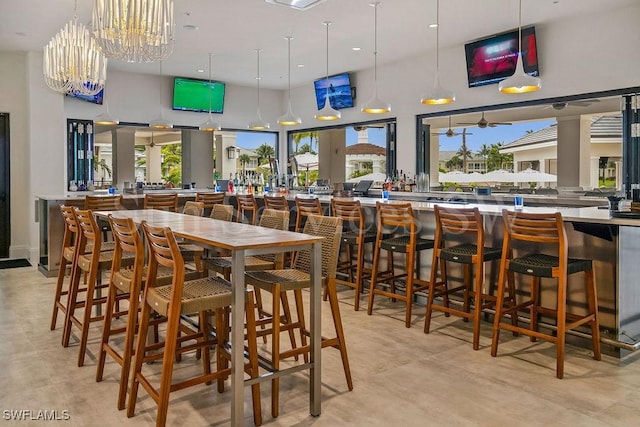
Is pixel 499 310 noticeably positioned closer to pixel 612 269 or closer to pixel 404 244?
pixel 612 269

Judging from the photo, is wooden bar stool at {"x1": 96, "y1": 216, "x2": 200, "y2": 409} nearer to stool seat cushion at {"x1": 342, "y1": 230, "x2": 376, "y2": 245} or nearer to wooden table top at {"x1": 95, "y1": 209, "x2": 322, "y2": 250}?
wooden table top at {"x1": 95, "y1": 209, "x2": 322, "y2": 250}

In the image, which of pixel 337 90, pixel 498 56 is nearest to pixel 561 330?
pixel 498 56

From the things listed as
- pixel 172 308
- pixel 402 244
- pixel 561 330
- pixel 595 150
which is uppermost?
pixel 595 150

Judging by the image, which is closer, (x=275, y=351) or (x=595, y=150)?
(x=275, y=351)

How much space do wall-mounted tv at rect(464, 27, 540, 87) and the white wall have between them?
0.14 m

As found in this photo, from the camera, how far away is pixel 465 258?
385 centimetres

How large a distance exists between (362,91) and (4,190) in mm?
6102

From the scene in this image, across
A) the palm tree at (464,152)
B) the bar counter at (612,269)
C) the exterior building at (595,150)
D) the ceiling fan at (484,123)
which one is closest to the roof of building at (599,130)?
the exterior building at (595,150)

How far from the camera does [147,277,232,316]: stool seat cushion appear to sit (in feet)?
8.15

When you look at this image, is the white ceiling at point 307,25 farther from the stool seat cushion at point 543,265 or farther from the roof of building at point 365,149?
the stool seat cushion at point 543,265

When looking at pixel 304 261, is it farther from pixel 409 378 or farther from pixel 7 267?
pixel 7 267

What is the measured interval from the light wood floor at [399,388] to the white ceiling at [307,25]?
3.75m

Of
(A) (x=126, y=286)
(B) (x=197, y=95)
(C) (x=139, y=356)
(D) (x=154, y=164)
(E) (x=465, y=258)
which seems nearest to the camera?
(C) (x=139, y=356)

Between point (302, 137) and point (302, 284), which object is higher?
point (302, 137)
